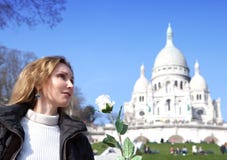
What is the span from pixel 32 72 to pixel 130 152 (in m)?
0.88

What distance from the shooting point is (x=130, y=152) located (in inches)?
92.4

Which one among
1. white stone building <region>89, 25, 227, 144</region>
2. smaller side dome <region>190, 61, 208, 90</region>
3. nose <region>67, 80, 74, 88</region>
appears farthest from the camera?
smaller side dome <region>190, 61, 208, 90</region>

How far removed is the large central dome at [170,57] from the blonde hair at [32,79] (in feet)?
271

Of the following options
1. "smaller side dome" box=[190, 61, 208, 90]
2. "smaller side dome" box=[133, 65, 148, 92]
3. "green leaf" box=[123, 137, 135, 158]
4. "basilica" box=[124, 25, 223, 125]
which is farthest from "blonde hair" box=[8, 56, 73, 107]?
"smaller side dome" box=[133, 65, 148, 92]

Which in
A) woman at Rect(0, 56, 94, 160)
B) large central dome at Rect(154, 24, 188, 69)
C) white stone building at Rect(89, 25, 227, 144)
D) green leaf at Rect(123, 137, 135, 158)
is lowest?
green leaf at Rect(123, 137, 135, 158)

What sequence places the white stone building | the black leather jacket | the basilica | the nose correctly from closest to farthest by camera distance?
the black leather jacket
the nose
the white stone building
the basilica

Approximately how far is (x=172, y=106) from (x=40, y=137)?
7390 centimetres

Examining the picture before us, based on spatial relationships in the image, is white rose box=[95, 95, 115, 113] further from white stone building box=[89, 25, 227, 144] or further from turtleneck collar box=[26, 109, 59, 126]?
white stone building box=[89, 25, 227, 144]

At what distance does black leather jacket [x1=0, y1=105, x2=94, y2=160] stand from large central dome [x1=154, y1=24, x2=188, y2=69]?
8276 centimetres

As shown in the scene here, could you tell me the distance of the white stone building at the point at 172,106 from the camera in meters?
60.2

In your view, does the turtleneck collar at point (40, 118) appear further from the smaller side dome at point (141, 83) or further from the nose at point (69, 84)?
the smaller side dome at point (141, 83)

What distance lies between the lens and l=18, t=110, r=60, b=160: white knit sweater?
2582mm

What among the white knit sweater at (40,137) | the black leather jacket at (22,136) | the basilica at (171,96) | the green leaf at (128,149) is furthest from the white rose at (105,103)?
the basilica at (171,96)

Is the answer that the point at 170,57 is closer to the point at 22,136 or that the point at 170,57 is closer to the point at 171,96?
the point at 171,96
